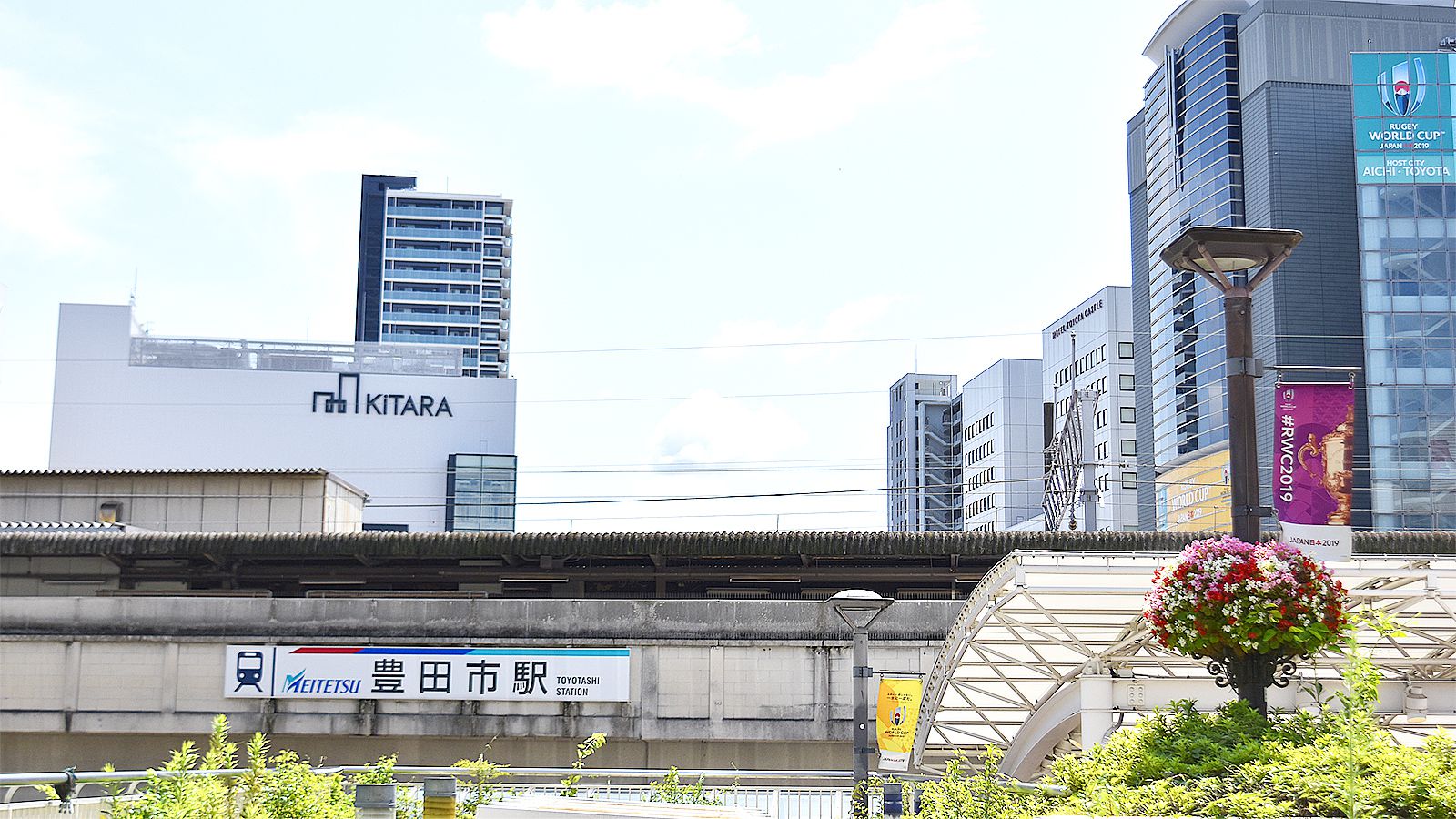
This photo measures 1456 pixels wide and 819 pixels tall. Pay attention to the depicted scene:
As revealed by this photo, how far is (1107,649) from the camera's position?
17250mm

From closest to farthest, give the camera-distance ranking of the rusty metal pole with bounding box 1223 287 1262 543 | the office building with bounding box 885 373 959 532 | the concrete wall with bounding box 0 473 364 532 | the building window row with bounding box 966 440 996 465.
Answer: the rusty metal pole with bounding box 1223 287 1262 543
the concrete wall with bounding box 0 473 364 532
the building window row with bounding box 966 440 996 465
the office building with bounding box 885 373 959 532

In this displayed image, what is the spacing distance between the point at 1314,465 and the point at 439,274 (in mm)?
159100

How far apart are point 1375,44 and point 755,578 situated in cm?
7669

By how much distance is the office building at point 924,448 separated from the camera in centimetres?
15725

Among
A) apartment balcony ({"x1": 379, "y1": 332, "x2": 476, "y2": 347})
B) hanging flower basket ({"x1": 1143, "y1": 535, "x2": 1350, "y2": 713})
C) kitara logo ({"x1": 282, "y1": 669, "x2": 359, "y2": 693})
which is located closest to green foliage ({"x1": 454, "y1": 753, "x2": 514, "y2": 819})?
hanging flower basket ({"x1": 1143, "y1": 535, "x2": 1350, "y2": 713})

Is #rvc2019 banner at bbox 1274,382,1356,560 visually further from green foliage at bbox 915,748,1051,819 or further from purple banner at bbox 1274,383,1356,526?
green foliage at bbox 915,748,1051,819

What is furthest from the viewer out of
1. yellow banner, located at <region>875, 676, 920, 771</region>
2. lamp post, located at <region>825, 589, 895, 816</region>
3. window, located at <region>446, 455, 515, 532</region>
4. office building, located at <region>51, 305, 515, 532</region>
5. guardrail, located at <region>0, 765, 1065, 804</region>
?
window, located at <region>446, 455, 515, 532</region>

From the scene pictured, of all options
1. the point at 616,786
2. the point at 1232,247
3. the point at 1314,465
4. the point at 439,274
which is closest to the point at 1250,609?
the point at 1314,465

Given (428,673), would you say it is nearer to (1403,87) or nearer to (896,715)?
(896,715)

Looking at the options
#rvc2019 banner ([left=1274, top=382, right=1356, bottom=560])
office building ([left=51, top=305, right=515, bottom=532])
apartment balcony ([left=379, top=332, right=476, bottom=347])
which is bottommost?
#rvc2019 banner ([left=1274, top=382, right=1356, bottom=560])

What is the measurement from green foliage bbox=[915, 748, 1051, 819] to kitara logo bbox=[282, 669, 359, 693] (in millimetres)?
19719

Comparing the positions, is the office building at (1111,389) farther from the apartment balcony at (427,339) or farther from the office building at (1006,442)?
the apartment balcony at (427,339)

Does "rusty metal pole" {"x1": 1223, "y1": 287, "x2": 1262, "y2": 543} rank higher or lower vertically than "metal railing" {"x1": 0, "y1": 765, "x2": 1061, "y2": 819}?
higher

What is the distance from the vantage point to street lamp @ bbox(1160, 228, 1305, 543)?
13.3 metres
